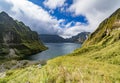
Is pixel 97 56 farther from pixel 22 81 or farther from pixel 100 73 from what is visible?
pixel 22 81

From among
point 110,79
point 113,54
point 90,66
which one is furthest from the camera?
point 113,54

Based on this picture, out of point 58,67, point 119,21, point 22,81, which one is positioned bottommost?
point 22,81

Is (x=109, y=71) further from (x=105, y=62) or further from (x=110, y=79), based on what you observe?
(x=105, y=62)

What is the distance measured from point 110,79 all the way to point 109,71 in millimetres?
2638

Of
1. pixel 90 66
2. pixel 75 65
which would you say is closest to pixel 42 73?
pixel 75 65

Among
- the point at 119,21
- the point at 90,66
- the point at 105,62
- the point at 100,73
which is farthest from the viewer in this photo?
the point at 119,21

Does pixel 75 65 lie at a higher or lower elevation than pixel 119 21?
lower

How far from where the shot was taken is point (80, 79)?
1113 inches

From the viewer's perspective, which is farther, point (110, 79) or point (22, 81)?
point (22, 81)

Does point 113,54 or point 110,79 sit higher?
point 113,54

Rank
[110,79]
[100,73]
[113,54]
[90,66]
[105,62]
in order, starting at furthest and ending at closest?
[113,54] < [105,62] < [90,66] < [100,73] < [110,79]

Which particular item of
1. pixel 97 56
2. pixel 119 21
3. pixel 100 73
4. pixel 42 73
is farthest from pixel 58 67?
pixel 119 21

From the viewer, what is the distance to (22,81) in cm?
3219

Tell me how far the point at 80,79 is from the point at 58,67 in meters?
5.66
